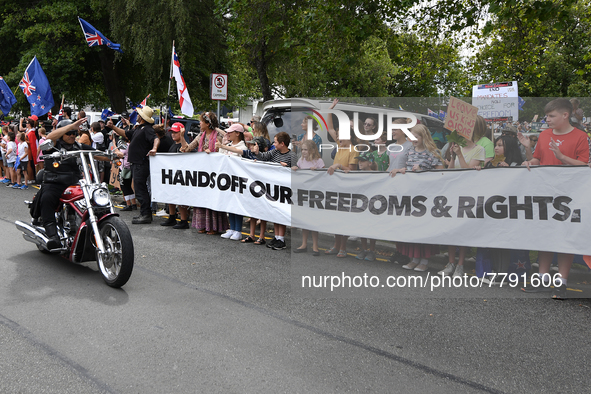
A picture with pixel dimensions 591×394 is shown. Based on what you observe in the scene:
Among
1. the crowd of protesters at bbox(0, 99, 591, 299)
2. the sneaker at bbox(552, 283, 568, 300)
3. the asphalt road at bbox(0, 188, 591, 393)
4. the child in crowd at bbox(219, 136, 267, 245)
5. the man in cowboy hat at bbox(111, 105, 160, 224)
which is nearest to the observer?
the asphalt road at bbox(0, 188, 591, 393)

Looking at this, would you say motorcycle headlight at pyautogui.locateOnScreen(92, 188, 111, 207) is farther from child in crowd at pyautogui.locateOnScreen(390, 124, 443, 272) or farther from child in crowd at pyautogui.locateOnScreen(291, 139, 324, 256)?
child in crowd at pyautogui.locateOnScreen(390, 124, 443, 272)

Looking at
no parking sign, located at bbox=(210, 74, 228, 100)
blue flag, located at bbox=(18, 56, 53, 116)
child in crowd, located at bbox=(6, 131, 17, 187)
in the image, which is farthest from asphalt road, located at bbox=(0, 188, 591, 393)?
child in crowd, located at bbox=(6, 131, 17, 187)

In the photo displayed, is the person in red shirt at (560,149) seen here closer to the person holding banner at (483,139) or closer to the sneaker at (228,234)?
the person holding banner at (483,139)

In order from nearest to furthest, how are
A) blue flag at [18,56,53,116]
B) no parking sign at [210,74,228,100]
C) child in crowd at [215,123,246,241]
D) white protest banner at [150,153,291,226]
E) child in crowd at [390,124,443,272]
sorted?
child in crowd at [390,124,443,272]
white protest banner at [150,153,291,226]
child in crowd at [215,123,246,241]
no parking sign at [210,74,228,100]
blue flag at [18,56,53,116]

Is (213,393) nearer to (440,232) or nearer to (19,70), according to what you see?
(440,232)

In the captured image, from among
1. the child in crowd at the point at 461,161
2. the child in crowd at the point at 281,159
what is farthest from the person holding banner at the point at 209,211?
the child in crowd at the point at 461,161

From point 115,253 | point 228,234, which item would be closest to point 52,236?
point 115,253

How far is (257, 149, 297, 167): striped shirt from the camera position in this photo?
7812 millimetres

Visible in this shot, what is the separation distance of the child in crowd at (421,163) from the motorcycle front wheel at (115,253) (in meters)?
3.24

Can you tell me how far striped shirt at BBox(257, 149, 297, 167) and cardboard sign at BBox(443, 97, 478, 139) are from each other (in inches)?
94.8

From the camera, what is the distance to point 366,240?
23.6ft

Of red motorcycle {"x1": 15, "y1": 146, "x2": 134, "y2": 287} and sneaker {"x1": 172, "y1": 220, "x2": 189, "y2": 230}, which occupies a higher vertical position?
red motorcycle {"x1": 15, "y1": 146, "x2": 134, "y2": 287}

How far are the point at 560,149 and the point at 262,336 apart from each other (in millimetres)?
3906

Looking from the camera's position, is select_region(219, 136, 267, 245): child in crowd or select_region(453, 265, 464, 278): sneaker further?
select_region(219, 136, 267, 245): child in crowd
